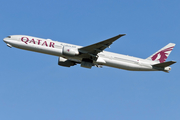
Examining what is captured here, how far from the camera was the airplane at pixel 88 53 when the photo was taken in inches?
1851

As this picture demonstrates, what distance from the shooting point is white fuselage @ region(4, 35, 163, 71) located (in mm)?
47594

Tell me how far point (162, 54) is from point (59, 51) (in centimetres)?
1971

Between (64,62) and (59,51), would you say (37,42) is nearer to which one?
(59,51)

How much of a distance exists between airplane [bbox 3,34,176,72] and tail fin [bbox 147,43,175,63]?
2197 mm

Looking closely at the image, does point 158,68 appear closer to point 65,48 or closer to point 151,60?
point 151,60

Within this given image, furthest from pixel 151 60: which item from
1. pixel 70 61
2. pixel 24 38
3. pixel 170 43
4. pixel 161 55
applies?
pixel 24 38

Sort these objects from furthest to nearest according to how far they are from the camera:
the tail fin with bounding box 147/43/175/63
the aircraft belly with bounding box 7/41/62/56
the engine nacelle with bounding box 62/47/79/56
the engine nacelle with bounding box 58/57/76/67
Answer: the tail fin with bounding box 147/43/175/63, the engine nacelle with bounding box 58/57/76/67, the aircraft belly with bounding box 7/41/62/56, the engine nacelle with bounding box 62/47/79/56

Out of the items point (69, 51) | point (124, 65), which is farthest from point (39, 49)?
point (124, 65)

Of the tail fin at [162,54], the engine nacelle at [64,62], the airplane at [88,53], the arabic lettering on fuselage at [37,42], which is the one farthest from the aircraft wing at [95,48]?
the tail fin at [162,54]

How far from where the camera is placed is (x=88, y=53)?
4766cm

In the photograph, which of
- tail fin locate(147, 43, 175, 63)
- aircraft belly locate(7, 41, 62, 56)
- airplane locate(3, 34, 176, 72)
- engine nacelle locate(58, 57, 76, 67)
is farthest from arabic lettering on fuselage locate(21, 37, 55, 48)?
tail fin locate(147, 43, 175, 63)

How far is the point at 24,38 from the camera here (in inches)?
1905

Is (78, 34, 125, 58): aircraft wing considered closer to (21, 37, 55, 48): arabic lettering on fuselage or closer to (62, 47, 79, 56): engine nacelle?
(62, 47, 79, 56): engine nacelle

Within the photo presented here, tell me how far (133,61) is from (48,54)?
47.3 feet
